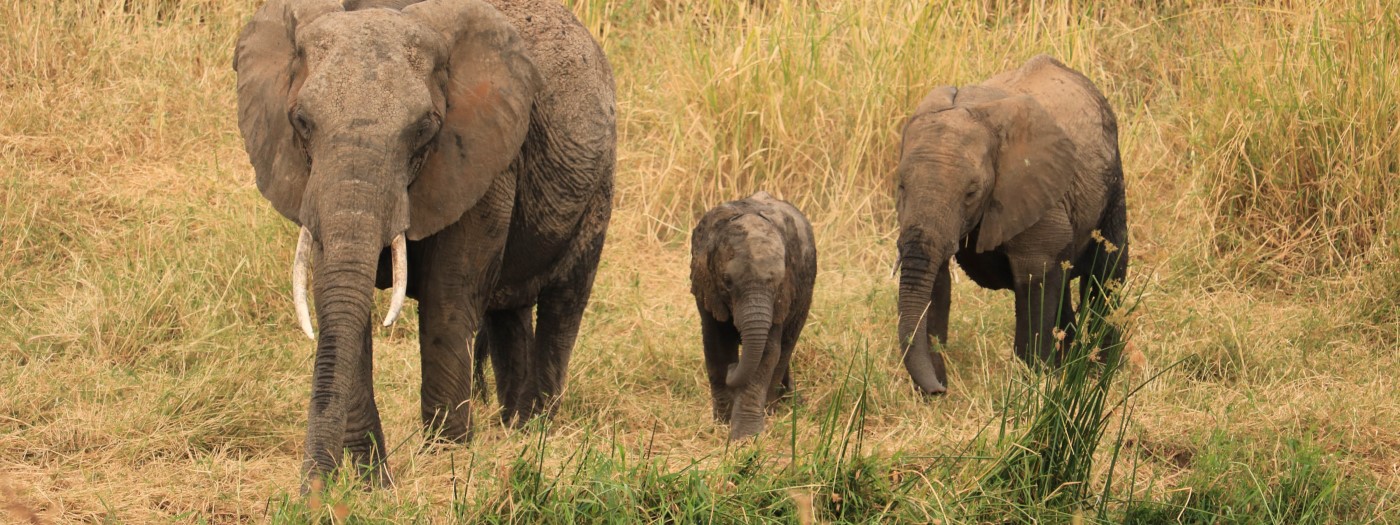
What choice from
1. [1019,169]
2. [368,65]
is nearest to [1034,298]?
[1019,169]

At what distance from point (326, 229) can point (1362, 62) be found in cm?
562

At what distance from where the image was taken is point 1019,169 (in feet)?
21.6

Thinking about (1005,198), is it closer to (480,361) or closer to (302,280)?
(480,361)

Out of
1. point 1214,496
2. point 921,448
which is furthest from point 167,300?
point 1214,496

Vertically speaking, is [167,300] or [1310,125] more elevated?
[1310,125]

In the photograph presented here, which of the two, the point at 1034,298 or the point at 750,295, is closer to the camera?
the point at 750,295

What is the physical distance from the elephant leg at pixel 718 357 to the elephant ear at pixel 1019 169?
113 cm

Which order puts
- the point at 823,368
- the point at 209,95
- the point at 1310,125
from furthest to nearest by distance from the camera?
1. the point at 209,95
2. the point at 1310,125
3. the point at 823,368

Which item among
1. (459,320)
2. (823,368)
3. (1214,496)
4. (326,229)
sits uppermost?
(326,229)

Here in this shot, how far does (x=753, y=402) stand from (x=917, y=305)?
0.89 m

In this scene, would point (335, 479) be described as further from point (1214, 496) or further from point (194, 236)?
point (194, 236)

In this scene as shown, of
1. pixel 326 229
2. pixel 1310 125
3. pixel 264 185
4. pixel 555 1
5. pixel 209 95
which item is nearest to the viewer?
pixel 326 229

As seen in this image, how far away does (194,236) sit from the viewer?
8.09 m

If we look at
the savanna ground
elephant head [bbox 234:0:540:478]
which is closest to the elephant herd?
elephant head [bbox 234:0:540:478]
